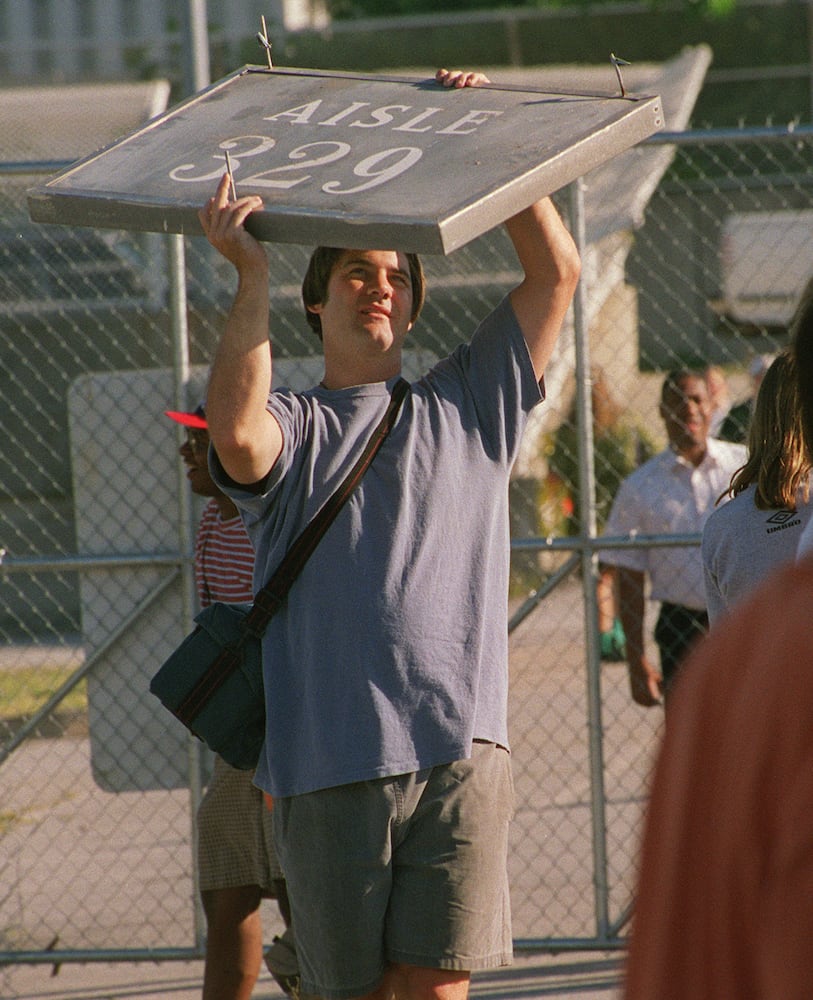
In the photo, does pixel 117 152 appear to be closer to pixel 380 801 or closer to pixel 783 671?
pixel 380 801

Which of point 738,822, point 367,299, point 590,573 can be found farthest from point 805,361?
point 590,573

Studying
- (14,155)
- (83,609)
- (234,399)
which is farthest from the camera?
(14,155)

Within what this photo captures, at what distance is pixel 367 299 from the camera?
2902mm

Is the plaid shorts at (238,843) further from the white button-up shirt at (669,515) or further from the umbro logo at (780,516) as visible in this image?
the white button-up shirt at (669,515)

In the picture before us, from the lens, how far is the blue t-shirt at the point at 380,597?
2.72 meters

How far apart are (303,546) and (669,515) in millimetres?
2741

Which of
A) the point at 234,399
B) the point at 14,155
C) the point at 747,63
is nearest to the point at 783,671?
the point at 234,399

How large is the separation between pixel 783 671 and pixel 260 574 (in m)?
1.89

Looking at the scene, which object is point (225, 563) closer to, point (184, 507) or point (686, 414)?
point (184, 507)

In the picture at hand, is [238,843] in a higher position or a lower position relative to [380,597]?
lower

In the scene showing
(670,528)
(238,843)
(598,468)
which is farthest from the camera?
(598,468)

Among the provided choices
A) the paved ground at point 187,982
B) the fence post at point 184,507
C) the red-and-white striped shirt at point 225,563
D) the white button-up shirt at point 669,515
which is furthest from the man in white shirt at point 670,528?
the red-and-white striped shirt at point 225,563

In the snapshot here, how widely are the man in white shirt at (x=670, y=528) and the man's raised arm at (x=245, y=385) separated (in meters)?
2.62

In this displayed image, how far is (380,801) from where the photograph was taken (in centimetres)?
271
